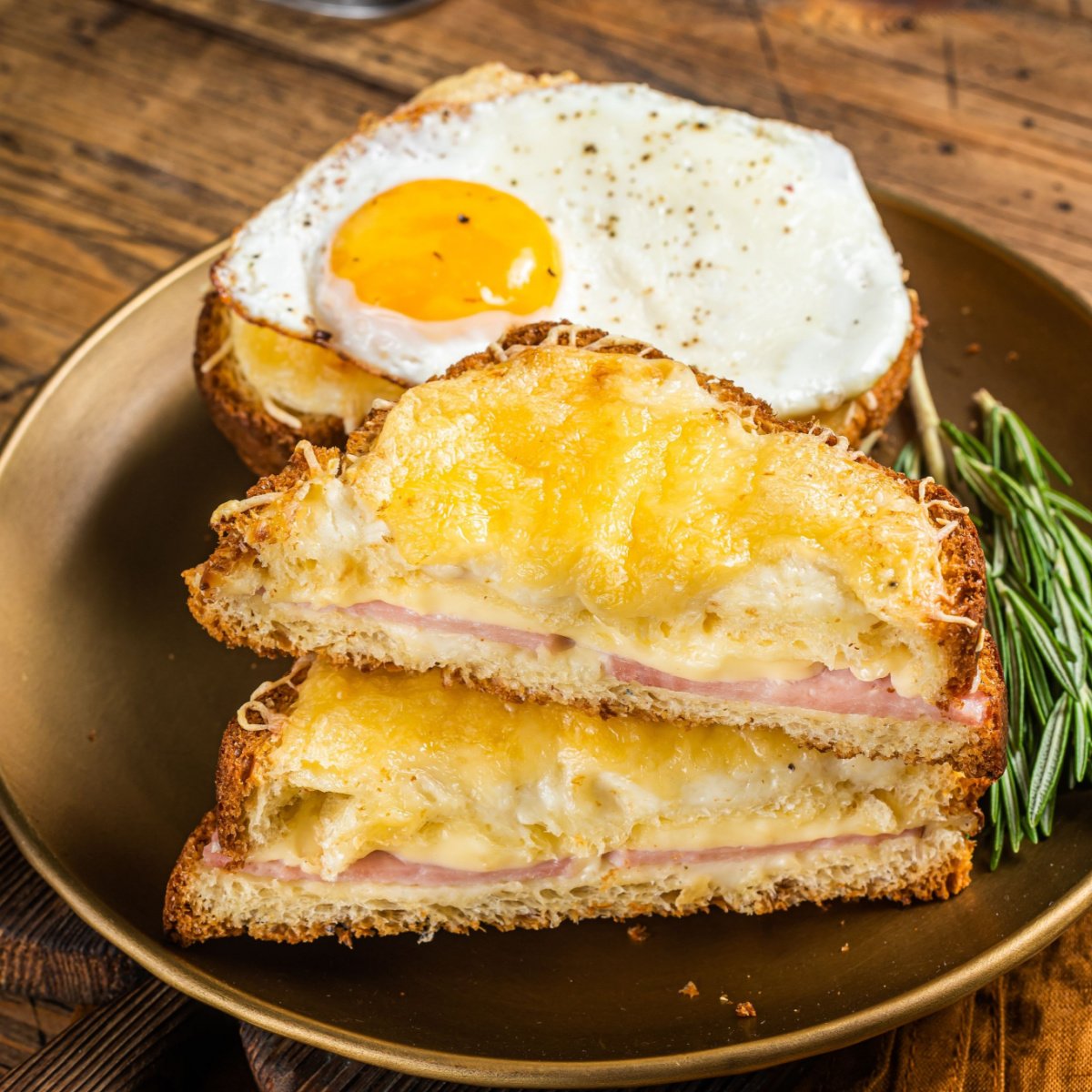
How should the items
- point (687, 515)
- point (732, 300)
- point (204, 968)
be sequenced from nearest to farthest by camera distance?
point (687, 515)
point (204, 968)
point (732, 300)

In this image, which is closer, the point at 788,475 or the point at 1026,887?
the point at 788,475

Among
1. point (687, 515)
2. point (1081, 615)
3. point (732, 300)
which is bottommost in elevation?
point (1081, 615)

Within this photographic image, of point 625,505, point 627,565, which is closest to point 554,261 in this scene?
point 625,505

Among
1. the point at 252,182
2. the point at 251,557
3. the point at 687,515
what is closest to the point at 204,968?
the point at 251,557

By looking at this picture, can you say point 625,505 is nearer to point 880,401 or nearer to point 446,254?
point 446,254

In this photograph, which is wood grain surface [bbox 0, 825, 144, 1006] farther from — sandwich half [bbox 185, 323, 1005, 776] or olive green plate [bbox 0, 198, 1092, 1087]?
sandwich half [bbox 185, 323, 1005, 776]

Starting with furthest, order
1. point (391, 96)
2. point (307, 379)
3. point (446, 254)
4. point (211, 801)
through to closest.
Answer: point (391, 96) < point (307, 379) < point (446, 254) < point (211, 801)

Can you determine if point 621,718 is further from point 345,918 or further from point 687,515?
point 345,918

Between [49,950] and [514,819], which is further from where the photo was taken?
[49,950]
